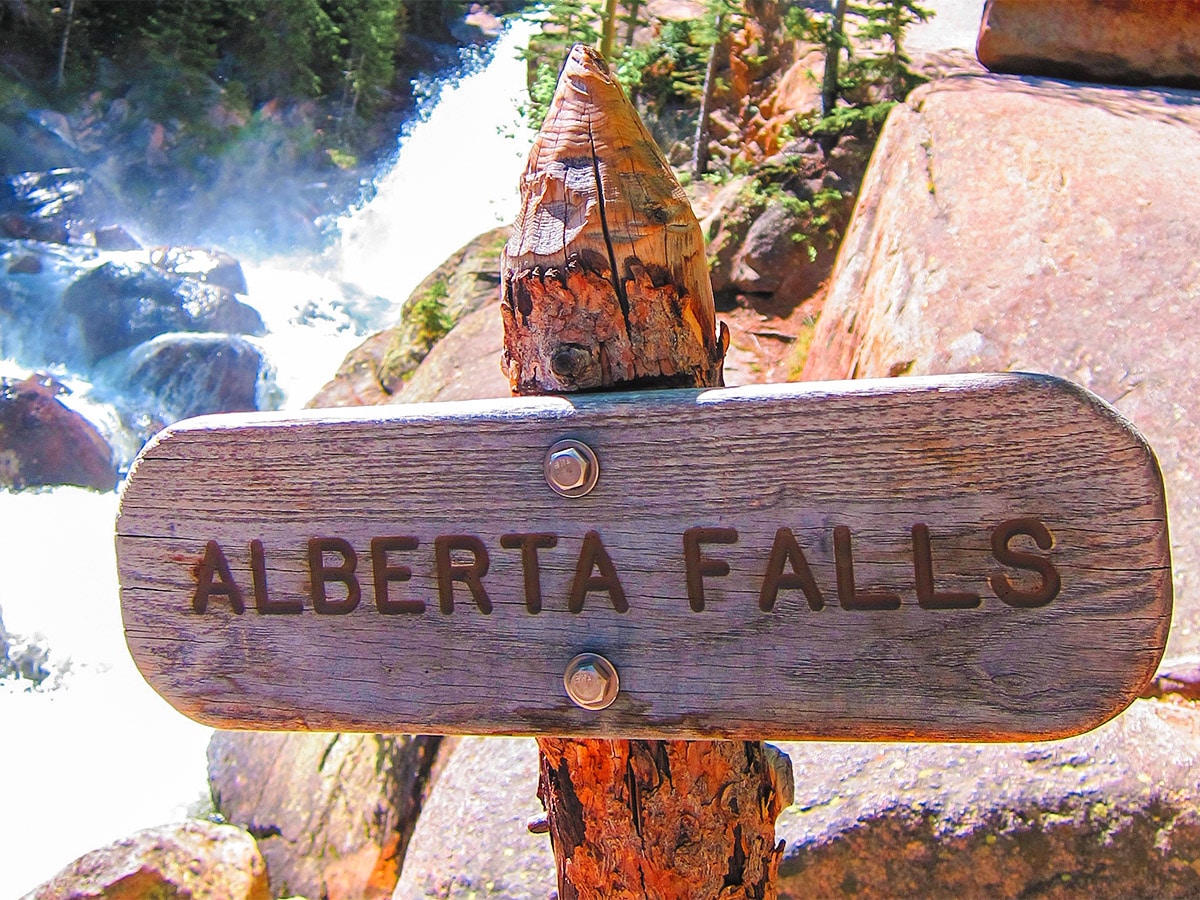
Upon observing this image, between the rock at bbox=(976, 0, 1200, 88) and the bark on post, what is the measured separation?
4.90 metres

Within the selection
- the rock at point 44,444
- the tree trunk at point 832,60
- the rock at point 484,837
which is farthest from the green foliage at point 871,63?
the rock at point 44,444

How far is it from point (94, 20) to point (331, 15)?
3.58 meters

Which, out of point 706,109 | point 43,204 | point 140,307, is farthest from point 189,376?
point 706,109

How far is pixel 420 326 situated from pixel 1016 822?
6.58 meters

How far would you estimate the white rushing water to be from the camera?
6.80m

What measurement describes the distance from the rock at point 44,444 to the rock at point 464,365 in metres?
4.17

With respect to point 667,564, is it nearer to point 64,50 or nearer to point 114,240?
point 114,240

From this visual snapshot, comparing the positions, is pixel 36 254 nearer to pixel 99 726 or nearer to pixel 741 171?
pixel 99 726

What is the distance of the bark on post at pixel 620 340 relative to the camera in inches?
44.3

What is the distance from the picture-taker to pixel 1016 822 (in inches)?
91.4

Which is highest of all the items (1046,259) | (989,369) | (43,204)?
(1046,259)

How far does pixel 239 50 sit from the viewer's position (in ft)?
53.2

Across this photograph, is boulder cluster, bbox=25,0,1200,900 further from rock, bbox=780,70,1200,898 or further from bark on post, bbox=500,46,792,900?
bark on post, bbox=500,46,792,900

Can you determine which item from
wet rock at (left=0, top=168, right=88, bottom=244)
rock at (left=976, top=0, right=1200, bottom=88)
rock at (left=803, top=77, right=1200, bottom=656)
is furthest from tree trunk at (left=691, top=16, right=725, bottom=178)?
wet rock at (left=0, top=168, right=88, bottom=244)
